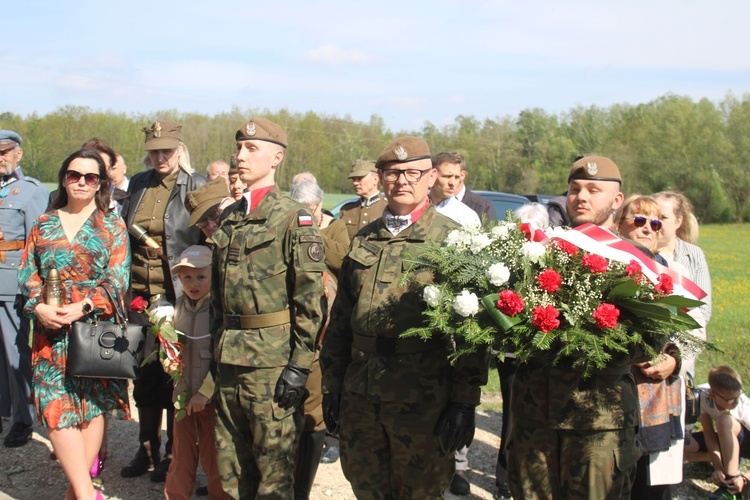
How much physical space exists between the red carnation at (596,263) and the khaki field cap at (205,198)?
275 centimetres

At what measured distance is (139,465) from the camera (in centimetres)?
529

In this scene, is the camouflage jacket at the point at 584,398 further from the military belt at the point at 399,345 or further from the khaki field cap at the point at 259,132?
the khaki field cap at the point at 259,132

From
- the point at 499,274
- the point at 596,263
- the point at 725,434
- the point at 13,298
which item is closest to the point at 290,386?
the point at 499,274

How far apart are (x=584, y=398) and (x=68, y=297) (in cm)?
313

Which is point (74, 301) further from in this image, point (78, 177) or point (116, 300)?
point (78, 177)

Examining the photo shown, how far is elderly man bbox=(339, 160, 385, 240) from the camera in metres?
6.86

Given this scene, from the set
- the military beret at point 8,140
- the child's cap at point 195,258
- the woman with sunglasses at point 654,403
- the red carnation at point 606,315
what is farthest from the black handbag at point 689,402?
the military beret at point 8,140

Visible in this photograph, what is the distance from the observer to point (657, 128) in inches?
2456

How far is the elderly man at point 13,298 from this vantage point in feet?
19.0

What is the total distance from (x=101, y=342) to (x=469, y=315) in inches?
99.9

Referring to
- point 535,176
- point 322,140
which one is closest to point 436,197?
point 322,140

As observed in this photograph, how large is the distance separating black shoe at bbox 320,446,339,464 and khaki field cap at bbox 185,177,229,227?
210 cm

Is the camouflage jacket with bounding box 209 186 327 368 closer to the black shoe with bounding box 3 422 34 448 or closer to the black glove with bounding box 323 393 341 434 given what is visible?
the black glove with bounding box 323 393 341 434

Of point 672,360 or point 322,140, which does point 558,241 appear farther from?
point 322,140
